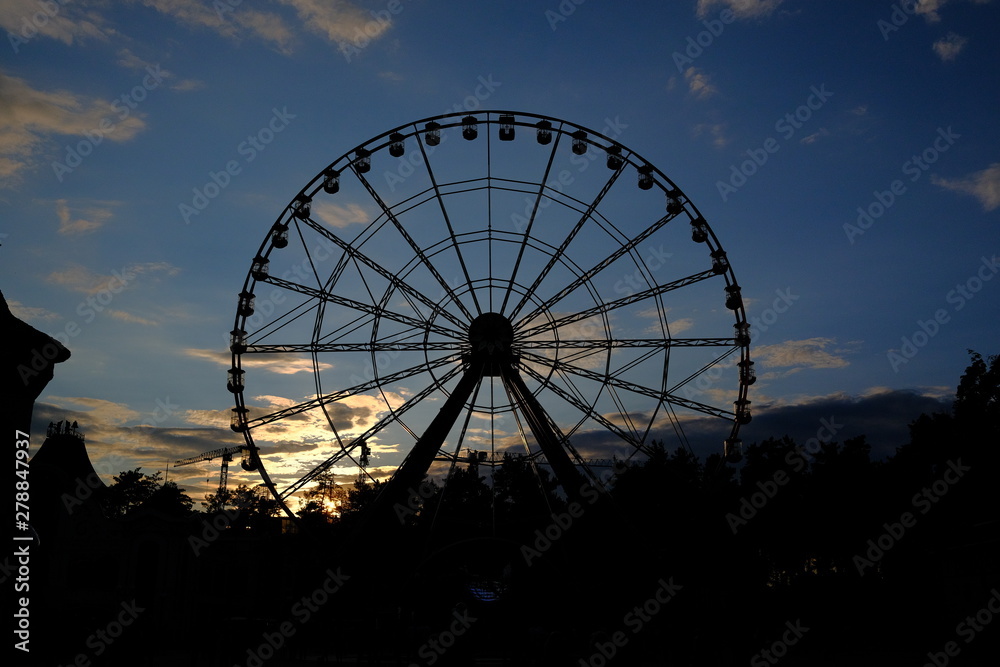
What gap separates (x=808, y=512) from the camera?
176ft

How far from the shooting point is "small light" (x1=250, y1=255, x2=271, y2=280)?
27.1 meters

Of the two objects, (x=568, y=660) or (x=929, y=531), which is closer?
(x=568, y=660)

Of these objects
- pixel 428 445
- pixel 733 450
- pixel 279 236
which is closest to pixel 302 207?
pixel 279 236

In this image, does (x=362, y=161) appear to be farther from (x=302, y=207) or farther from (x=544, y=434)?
(x=544, y=434)

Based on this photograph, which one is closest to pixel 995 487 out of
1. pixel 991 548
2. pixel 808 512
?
pixel 808 512

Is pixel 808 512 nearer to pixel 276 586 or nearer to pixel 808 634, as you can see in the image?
pixel 808 634

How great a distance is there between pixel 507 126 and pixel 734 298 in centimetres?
986

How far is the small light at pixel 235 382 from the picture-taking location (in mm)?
26484

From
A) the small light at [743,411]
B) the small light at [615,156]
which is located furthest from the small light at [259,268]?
the small light at [743,411]

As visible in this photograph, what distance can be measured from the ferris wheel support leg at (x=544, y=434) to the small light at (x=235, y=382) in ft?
28.0

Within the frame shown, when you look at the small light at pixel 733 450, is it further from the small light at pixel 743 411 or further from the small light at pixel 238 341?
the small light at pixel 238 341

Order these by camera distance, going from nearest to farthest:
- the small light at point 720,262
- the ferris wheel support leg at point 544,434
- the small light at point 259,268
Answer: the ferris wheel support leg at point 544,434
the small light at point 259,268
the small light at point 720,262

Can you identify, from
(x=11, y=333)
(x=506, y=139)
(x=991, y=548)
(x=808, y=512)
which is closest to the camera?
(x=11, y=333)

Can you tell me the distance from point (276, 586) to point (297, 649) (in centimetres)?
1263
